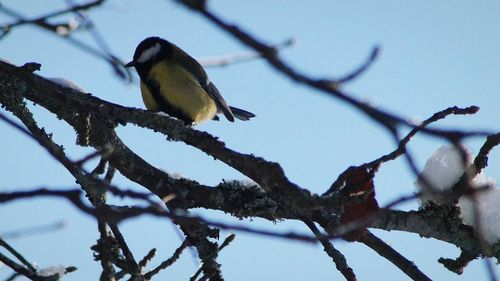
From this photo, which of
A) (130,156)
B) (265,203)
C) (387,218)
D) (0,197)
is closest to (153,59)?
(130,156)

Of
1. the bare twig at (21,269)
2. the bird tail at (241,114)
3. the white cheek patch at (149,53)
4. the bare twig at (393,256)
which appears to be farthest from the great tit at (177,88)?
the bare twig at (21,269)

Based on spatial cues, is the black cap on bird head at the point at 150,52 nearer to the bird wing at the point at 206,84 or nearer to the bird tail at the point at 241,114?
the bird wing at the point at 206,84

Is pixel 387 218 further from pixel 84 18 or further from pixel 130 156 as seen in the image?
pixel 84 18

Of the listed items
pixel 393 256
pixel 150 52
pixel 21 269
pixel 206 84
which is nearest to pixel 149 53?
pixel 150 52

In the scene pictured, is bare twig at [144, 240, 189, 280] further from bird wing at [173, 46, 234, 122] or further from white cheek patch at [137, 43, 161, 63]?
white cheek patch at [137, 43, 161, 63]

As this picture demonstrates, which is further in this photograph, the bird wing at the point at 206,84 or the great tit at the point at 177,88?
the bird wing at the point at 206,84

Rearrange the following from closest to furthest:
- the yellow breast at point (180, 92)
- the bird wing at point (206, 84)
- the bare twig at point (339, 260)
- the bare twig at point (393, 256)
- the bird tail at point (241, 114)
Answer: the bare twig at point (339, 260) → the bare twig at point (393, 256) → the yellow breast at point (180, 92) → the bird wing at point (206, 84) → the bird tail at point (241, 114)

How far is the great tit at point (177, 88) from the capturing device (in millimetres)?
5016

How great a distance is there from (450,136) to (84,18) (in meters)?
1.43

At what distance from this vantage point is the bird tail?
19.2 ft

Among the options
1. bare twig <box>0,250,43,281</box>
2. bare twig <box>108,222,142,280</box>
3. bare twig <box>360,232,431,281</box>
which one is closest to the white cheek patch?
bare twig <box>108,222,142,280</box>

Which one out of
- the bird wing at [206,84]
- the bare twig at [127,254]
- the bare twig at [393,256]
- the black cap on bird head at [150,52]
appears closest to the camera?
the bare twig at [127,254]

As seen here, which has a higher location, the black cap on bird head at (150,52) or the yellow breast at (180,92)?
the black cap on bird head at (150,52)

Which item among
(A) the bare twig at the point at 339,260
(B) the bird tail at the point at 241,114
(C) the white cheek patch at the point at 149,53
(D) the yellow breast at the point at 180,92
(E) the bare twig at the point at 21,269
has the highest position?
(C) the white cheek patch at the point at 149,53
